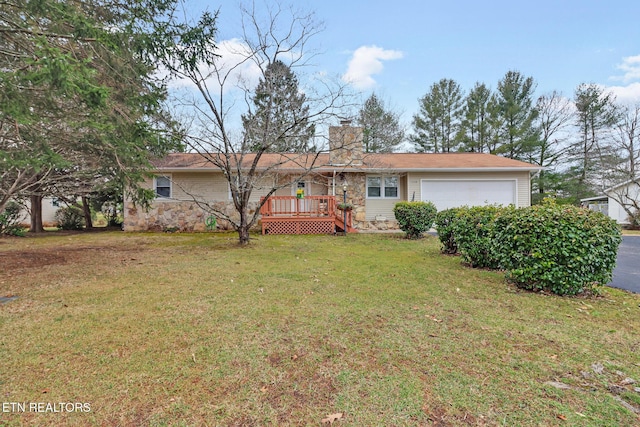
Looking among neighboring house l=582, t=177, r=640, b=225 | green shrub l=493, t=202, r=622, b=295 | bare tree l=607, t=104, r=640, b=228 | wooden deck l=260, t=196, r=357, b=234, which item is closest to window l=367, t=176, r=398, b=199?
wooden deck l=260, t=196, r=357, b=234

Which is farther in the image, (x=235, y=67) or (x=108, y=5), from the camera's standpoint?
(x=235, y=67)

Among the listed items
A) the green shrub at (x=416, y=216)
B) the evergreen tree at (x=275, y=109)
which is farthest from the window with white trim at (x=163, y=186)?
the green shrub at (x=416, y=216)

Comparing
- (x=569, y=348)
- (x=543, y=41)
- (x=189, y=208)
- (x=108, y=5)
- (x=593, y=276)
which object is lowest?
(x=569, y=348)

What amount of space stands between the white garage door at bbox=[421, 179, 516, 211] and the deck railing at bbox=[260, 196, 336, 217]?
4.55 meters

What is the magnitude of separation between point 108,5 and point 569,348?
8.29 metres

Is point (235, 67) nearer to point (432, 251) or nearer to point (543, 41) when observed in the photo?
point (432, 251)

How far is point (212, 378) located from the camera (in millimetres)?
2141

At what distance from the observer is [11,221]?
12.3 metres

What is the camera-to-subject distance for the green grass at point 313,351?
6.00 ft

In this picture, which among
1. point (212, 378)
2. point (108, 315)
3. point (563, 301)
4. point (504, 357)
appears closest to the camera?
point (212, 378)

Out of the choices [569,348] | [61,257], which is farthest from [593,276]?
[61,257]

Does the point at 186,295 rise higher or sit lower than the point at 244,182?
lower

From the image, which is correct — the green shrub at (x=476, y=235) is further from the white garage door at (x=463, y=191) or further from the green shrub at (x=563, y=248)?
the white garage door at (x=463, y=191)

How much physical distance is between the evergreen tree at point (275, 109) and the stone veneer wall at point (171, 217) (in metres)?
4.73
